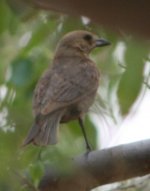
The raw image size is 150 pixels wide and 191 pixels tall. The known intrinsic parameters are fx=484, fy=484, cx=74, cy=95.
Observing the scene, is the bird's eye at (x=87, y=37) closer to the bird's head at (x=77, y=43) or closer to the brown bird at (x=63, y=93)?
the bird's head at (x=77, y=43)

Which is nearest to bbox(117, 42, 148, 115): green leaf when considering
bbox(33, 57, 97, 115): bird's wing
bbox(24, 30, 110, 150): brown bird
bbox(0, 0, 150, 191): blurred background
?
bbox(0, 0, 150, 191): blurred background

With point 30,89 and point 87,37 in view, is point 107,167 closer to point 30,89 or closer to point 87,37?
point 30,89

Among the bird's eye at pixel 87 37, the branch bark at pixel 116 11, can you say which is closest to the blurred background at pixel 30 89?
the branch bark at pixel 116 11

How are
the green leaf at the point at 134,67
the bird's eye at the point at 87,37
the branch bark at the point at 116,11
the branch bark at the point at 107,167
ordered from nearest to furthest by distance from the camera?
1. the branch bark at the point at 116,11
2. the green leaf at the point at 134,67
3. the branch bark at the point at 107,167
4. the bird's eye at the point at 87,37

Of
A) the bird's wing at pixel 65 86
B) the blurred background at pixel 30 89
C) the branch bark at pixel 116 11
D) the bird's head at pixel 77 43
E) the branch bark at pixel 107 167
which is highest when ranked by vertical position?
the branch bark at pixel 116 11

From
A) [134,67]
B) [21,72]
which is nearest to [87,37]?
[21,72]

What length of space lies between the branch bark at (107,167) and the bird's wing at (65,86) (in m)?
0.79

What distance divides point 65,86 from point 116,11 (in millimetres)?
2496

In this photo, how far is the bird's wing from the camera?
271cm

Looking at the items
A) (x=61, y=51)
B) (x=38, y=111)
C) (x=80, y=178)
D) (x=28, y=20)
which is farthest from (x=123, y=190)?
(x=61, y=51)

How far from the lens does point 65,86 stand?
2820 mm

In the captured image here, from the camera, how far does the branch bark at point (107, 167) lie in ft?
5.55

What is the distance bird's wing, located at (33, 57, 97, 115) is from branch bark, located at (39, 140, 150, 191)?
789mm

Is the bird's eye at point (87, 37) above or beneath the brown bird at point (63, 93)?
beneath
